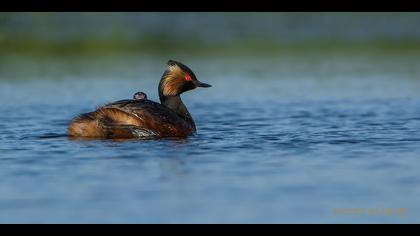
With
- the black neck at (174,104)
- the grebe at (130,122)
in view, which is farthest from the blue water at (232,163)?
the black neck at (174,104)

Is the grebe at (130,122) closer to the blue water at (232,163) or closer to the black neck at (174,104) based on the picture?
the blue water at (232,163)

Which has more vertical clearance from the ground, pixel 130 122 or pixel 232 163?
pixel 130 122

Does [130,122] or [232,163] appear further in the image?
[130,122]

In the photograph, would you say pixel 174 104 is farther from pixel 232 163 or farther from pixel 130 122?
pixel 232 163

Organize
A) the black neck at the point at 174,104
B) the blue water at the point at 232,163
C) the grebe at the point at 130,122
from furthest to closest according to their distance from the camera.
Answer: the black neck at the point at 174,104 < the grebe at the point at 130,122 < the blue water at the point at 232,163

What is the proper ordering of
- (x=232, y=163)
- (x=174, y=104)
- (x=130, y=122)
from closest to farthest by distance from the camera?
(x=232, y=163), (x=130, y=122), (x=174, y=104)

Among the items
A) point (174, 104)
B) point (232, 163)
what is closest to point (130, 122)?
point (174, 104)

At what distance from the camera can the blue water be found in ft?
29.3

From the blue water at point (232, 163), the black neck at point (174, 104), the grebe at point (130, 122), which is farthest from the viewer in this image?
the black neck at point (174, 104)

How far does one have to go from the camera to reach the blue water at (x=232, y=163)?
Answer: 8938 mm

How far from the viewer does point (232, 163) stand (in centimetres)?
1130

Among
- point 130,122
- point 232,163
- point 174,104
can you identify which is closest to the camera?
point 232,163

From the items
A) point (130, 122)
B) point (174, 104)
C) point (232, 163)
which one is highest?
point (174, 104)

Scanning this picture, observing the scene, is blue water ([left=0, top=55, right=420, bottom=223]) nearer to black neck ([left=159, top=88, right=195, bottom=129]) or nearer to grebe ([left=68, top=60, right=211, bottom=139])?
grebe ([left=68, top=60, right=211, bottom=139])
